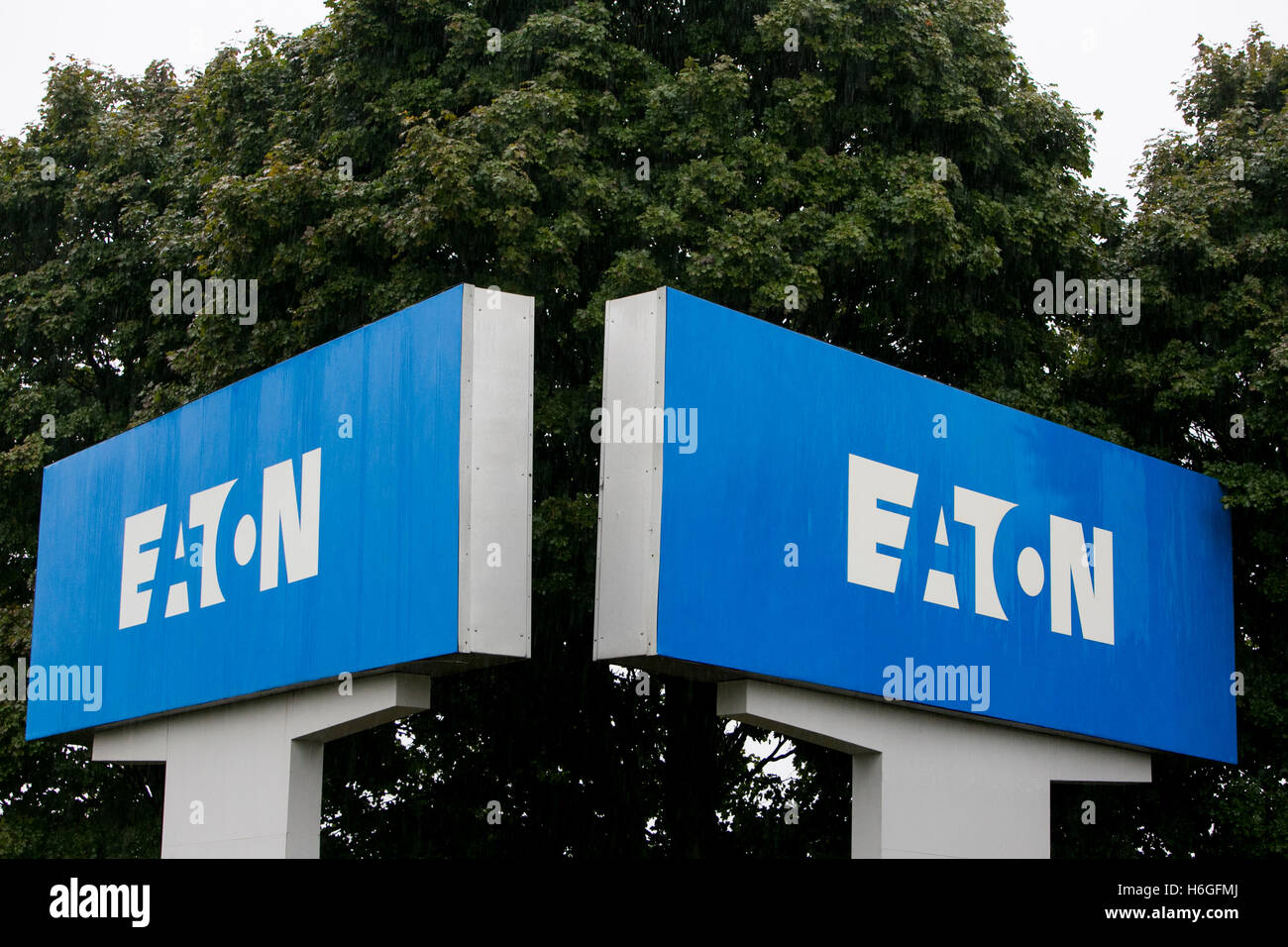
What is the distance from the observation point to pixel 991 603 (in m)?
15.2

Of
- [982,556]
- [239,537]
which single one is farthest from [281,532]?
[982,556]

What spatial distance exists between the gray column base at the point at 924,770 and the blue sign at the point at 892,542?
269mm

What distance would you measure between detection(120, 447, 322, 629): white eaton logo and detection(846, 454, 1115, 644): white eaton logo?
464 centimetres

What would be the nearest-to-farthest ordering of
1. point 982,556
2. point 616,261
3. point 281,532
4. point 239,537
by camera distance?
point 281,532 < point 239,537 < point 982,556 < point 616,261

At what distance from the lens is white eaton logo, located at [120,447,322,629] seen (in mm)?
14031

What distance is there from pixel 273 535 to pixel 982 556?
6.45 m

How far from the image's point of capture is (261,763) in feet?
46.4

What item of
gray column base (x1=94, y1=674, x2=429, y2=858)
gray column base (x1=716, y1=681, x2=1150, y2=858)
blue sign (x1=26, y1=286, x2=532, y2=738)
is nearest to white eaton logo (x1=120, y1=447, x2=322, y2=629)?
blue sign (x1=26, y1=286, x2=532, y2=738)

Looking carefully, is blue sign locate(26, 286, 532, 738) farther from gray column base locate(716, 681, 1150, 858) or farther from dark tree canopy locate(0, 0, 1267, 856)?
dark tree canopy locate(0, 0, 1267, 856)

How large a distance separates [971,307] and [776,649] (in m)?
8.39

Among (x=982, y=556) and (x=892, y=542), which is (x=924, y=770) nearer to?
(x=892, y=542)

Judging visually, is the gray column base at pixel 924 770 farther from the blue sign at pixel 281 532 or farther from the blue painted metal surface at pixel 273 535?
the blue painted metal surface at pixel 273 535

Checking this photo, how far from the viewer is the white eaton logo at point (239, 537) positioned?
14.0m
